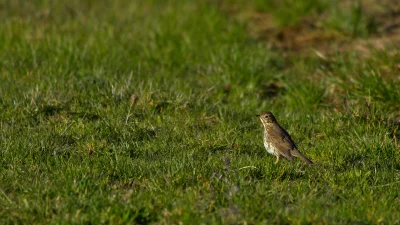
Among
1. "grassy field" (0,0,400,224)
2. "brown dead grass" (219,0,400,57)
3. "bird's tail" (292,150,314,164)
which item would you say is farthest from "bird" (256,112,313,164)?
"brown dead grass" (219,0,400,57)

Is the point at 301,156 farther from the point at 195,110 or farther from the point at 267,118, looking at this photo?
the point at 195,110

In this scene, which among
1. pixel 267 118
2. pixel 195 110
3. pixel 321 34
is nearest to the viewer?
pixel 267 118

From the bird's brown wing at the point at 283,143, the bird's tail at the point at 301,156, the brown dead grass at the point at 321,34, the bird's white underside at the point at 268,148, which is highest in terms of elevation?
the bird's brown wing at the point at 283,143

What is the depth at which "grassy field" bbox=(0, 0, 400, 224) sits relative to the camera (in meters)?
6.16

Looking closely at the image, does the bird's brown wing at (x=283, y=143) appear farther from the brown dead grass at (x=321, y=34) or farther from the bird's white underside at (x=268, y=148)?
the brown dead grass at (x=321, y=34)

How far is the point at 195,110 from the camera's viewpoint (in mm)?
8875

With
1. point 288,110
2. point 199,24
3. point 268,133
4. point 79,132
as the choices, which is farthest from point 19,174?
point 199,24

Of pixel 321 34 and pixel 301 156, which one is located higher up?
pixel 301 156

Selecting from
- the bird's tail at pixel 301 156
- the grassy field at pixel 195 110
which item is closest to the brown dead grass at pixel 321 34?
the grassy field at pixel 195 110

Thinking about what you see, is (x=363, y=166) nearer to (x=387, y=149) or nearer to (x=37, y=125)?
(x=387, y=149)

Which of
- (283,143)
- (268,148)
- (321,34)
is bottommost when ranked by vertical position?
(321,34)

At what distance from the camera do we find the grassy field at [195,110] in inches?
243

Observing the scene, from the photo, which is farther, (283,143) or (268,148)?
(268,148)

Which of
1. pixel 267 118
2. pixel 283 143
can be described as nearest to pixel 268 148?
pixel 283 143
